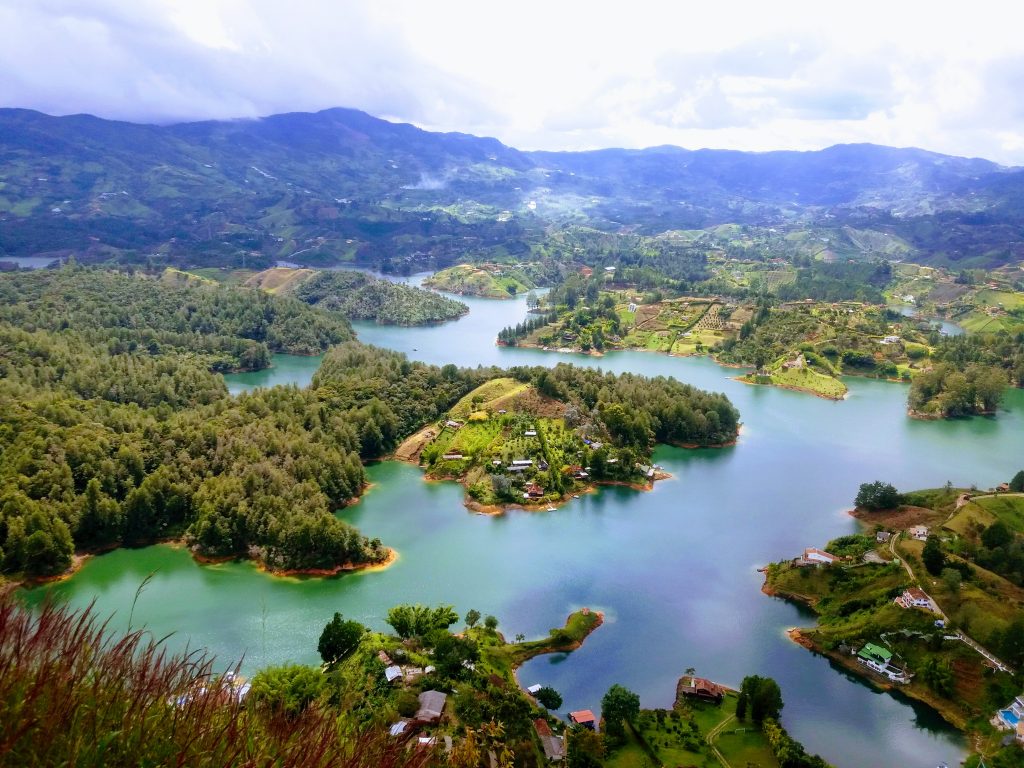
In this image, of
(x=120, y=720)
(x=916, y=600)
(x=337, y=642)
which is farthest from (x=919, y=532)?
(x=120, y=720)

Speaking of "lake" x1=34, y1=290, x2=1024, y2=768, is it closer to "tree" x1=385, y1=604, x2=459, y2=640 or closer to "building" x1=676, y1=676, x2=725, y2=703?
"building" x1=676, y1=676, x2=725, y2=703

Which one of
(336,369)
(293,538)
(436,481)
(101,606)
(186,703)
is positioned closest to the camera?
(186,703)

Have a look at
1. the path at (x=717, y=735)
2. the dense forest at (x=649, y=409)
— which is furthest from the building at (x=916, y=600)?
the dense forest at (x=649, y=409)

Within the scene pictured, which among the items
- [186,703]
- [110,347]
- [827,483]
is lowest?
[110,347]

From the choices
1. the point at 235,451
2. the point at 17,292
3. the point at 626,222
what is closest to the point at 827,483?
the point at 235,451

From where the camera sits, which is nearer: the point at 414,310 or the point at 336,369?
the point at 336,369

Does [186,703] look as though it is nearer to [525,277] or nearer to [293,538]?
[293,538]

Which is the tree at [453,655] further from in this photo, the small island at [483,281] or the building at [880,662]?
the small island at [483,281]
